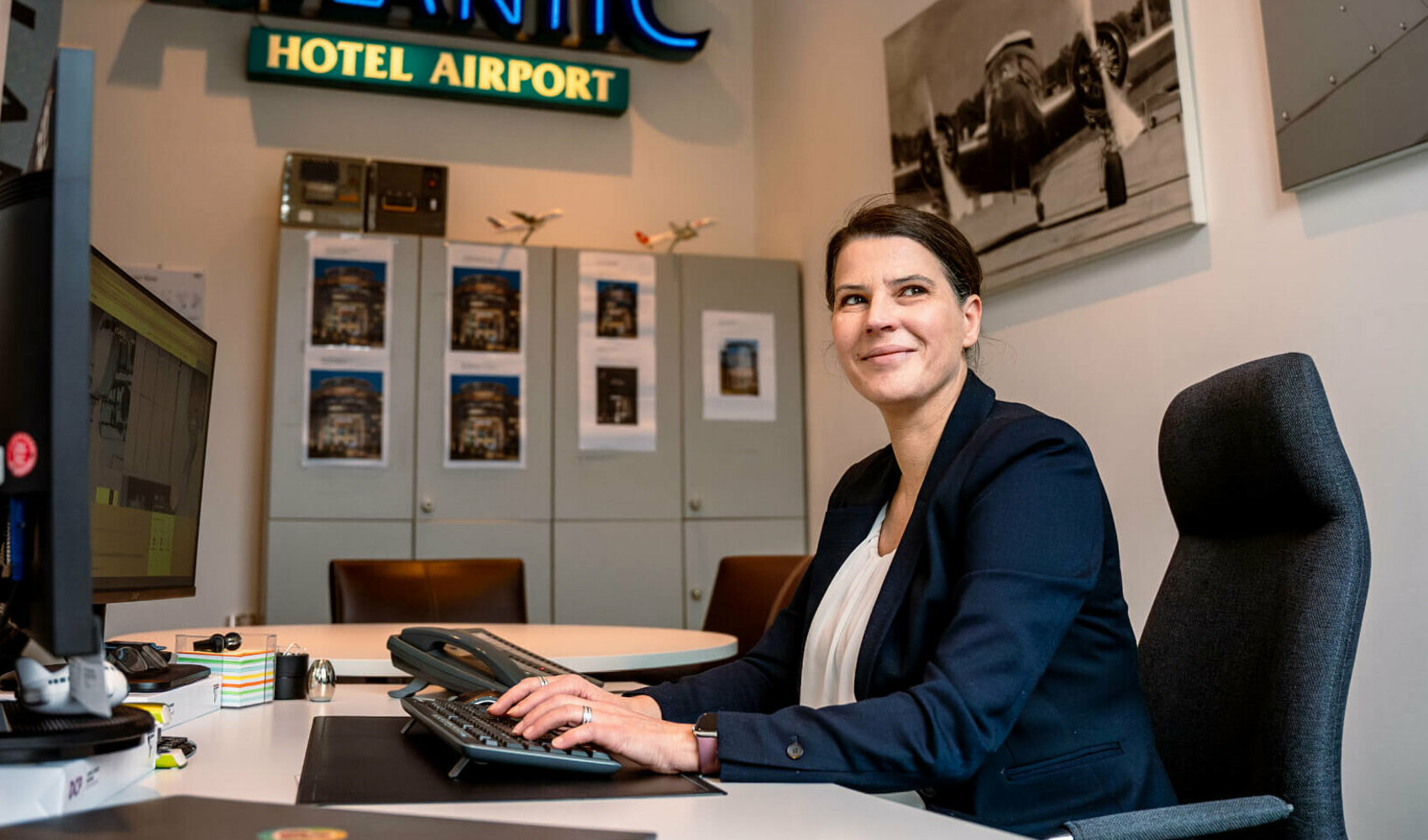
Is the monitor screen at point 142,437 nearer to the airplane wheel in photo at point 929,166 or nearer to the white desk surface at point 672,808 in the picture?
the white desk surface at point 672,808

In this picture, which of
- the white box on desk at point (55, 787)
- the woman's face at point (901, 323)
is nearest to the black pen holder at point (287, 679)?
the white box on desk at point (55, 787)

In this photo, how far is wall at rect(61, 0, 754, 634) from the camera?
4137mm

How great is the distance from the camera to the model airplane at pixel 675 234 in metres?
Result: 4.38

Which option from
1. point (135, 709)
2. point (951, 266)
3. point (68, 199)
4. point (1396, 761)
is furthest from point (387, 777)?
point (1396, 761)

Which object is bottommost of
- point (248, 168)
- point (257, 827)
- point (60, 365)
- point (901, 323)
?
point (257, 827)

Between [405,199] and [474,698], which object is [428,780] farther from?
[405,199]

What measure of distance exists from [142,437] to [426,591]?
1.75 metres

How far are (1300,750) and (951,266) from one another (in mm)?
699

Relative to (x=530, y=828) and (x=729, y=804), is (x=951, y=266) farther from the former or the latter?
Result: (x=530, y=828)

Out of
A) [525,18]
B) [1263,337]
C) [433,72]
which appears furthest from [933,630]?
[525,18]

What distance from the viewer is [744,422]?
423cm

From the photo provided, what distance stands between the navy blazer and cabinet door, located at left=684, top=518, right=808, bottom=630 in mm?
2755

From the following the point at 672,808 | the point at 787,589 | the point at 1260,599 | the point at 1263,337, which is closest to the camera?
the point at 672,808

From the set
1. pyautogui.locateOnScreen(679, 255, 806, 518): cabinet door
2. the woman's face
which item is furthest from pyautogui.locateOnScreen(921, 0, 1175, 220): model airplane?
the woman's face
